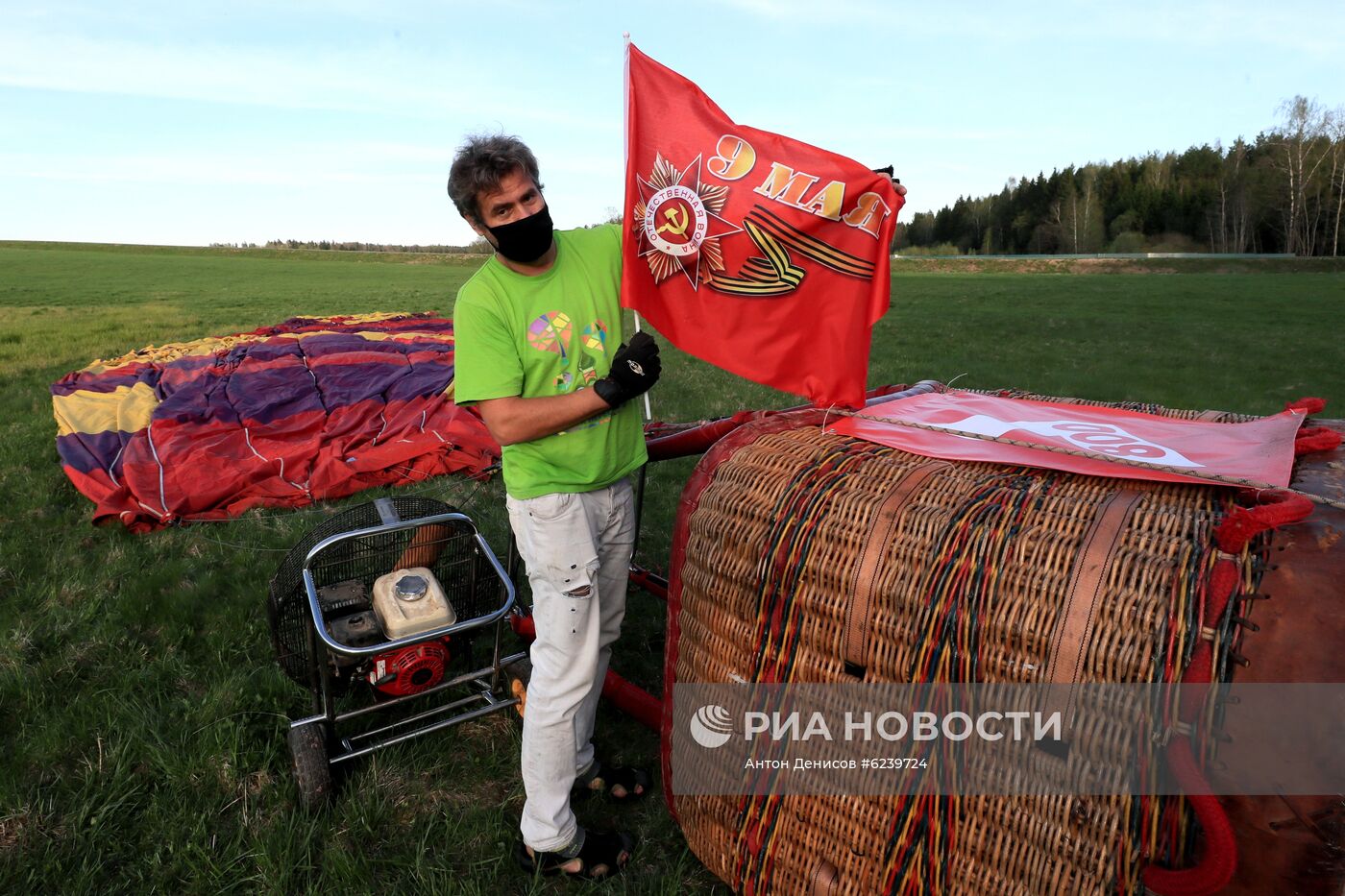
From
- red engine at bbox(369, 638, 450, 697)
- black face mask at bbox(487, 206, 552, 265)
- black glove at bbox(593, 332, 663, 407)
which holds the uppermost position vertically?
black face mask at bbox(487, 206, 552, 265)

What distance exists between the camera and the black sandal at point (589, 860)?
2906mm

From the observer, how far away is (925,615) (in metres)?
2.19

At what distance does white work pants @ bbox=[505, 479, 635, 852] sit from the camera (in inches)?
111

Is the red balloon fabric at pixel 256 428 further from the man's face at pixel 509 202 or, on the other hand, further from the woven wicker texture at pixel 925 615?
the woven wicker texture at pixel 925 615

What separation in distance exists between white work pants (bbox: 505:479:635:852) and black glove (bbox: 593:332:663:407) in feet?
1.32

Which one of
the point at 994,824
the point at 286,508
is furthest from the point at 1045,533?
the point at 286,508

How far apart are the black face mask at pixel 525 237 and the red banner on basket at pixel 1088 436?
1.24 meters

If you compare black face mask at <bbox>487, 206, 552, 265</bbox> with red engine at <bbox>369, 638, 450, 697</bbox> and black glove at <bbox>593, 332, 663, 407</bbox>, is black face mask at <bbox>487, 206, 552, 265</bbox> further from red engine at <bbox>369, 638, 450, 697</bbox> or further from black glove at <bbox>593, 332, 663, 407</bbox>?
red engine at <bbox>369, 638, 450, 697</bbox>

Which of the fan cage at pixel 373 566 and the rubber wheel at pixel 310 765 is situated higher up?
the fan cage at pixel 373 566

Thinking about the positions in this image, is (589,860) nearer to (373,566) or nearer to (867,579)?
(867,579)

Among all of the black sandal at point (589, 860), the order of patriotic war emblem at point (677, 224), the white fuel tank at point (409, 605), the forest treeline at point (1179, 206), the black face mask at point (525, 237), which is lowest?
the black sandal at point (589, 860)

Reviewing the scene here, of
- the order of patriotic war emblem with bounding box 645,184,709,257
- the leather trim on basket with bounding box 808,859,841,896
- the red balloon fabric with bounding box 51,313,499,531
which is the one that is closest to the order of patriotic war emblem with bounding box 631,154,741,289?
the order of patriotic war emblem with bounding box 645,184,709,257

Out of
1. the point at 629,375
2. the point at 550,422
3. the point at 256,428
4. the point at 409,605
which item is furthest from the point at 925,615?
the point at 256,428

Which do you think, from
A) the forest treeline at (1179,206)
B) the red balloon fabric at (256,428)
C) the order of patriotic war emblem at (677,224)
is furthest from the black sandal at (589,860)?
the forest treeline at (1179,206)
